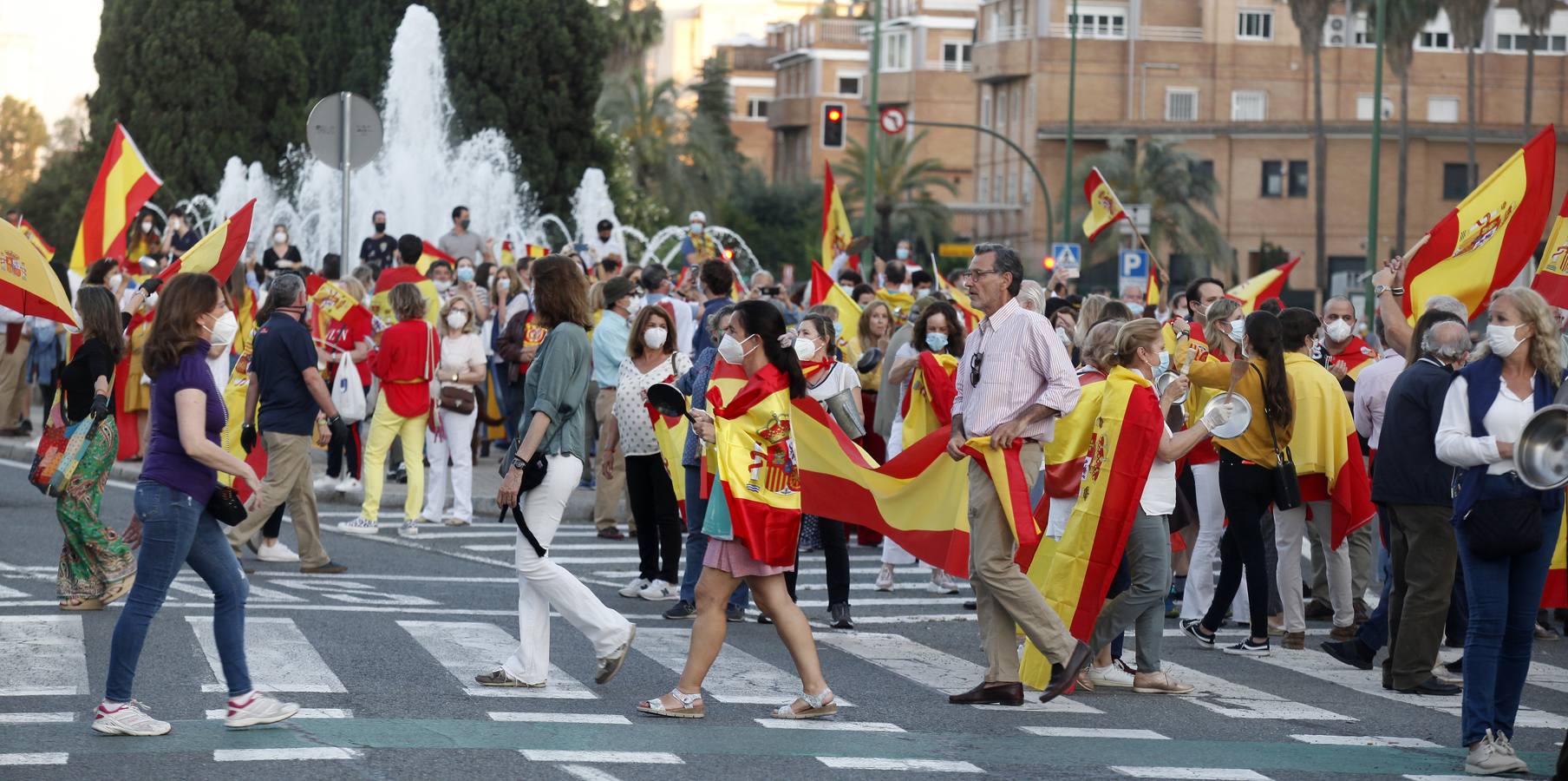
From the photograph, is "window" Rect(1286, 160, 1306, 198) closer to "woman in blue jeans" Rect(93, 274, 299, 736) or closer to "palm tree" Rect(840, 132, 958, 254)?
"palm tree" Rect(840, 132, 958, 254)

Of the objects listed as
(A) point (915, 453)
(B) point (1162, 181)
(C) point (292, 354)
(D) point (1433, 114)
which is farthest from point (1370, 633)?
(D) point (1433, 114)

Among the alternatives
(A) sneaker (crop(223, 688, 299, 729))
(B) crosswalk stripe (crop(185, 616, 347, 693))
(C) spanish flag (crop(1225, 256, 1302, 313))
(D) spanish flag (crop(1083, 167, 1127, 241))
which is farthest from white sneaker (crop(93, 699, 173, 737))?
(D) spanish flag (crop(1083, 167, 1127, 241))

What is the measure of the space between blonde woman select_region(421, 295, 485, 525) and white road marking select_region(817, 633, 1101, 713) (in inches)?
219

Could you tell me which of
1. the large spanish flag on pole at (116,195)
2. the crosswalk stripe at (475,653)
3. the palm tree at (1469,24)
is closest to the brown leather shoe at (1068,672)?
the crosswalk stripe at (475,653)

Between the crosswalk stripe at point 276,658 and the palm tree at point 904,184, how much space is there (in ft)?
235

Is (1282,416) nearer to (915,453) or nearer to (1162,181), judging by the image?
(915,453)

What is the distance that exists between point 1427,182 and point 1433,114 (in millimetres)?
6384

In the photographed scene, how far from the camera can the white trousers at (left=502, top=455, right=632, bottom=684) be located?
938cm

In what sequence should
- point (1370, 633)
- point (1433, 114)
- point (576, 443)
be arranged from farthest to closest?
point (1433, 114) → point (1370, 633) → point (576, 443)

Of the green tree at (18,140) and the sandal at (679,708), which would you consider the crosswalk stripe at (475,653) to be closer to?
the sandal at (679,708)

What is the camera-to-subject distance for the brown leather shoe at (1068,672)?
926cm

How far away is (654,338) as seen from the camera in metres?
→ 12.7

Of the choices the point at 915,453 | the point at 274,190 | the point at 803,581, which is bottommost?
the point at 803,581

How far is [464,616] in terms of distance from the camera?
1173cm
